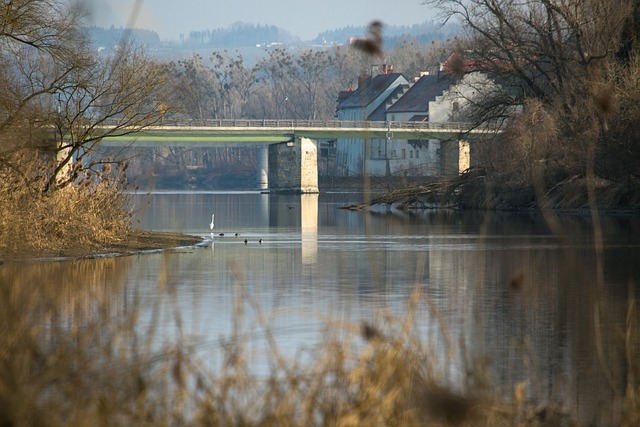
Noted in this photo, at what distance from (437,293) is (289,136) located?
98983mm

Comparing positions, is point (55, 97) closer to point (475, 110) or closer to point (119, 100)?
point (119, 100)

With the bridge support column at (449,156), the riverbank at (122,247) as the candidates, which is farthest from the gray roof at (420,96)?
the riverbank at (122,247)

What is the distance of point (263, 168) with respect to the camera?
13200cm

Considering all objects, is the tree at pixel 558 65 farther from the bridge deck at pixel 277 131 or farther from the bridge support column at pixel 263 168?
the bridge support column at pixel 263 168

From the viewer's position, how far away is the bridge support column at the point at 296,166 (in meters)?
116

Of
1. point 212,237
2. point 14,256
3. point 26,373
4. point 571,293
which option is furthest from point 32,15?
point 26,373

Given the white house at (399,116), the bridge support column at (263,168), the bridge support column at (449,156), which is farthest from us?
the bridge support column at (263,168)

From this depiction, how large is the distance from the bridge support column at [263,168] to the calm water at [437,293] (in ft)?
303

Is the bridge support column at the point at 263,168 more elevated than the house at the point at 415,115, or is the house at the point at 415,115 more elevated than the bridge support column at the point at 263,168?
the house at the point at 415,115

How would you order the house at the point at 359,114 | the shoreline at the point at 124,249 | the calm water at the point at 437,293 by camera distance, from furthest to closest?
1. the house at the point at 359,114
2. the shoreline at the point at 124,249
3. the calm water at the point at 437,293

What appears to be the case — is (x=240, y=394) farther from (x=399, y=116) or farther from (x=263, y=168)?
(x=399, y=116)

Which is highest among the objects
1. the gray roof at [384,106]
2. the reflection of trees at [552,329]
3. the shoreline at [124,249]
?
the gray roof at [384,106]

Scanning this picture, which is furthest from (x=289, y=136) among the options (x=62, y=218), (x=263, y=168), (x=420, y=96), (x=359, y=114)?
(x=62, y=218)

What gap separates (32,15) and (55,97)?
139 inches
